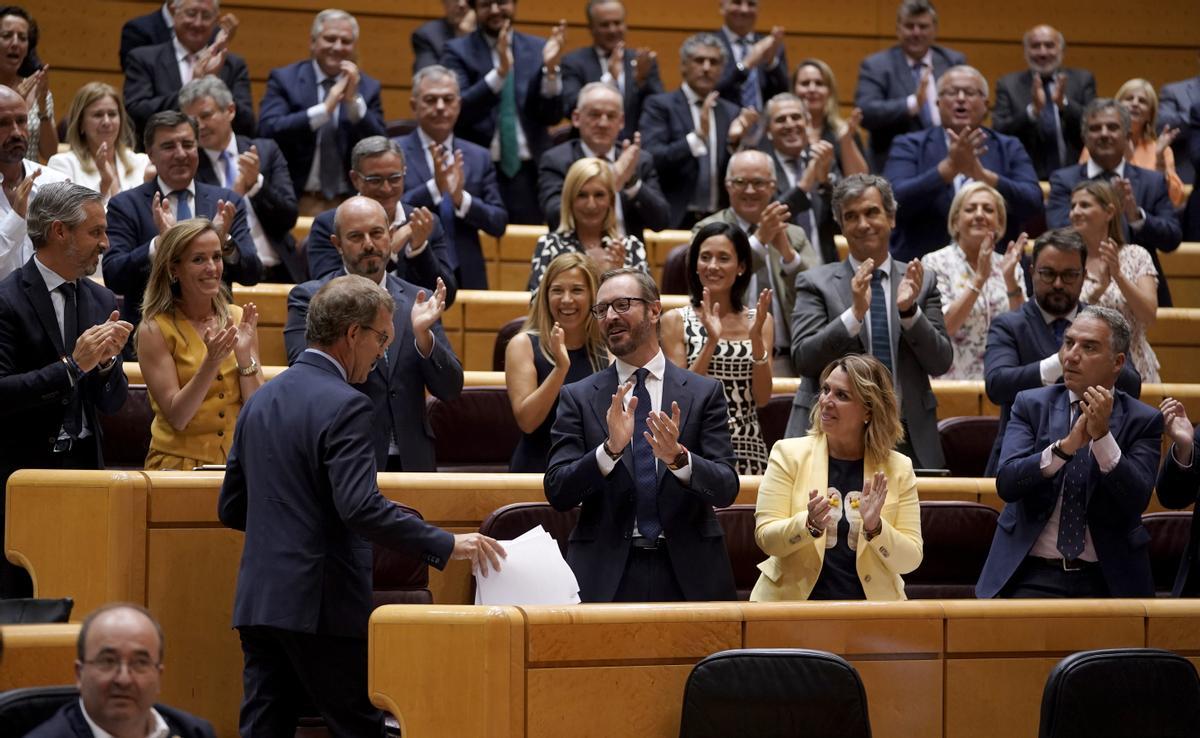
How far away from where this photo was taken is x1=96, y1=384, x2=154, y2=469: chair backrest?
4.48 meters

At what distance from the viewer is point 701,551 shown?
132 inches

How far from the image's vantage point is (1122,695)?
3148 mm

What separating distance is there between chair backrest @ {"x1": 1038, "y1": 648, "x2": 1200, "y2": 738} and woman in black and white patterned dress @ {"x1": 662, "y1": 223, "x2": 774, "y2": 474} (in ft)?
4.42

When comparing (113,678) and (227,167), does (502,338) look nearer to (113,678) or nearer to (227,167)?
(227,167)

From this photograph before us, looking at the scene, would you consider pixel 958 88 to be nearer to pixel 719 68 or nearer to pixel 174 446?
pixel 719 68

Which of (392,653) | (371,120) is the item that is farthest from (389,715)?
(371,120)

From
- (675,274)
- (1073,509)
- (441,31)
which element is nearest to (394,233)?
(675,274)

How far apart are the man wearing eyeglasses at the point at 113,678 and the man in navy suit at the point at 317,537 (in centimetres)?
49

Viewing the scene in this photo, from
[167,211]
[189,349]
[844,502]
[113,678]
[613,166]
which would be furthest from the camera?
[613,166]

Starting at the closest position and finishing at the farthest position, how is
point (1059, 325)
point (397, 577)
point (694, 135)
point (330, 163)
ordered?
point (397, 577), point (1059, 325), point (330, 163), point (694, 135)

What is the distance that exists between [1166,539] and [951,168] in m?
2.09

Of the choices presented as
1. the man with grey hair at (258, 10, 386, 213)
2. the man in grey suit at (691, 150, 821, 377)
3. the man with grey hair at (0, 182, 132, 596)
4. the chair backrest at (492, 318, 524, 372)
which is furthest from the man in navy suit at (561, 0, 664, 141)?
the man with grey hair at (0, 182, 132, 596)

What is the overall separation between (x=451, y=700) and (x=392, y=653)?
140 millimetres

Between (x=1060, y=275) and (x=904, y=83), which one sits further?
(x=904, y=83)
